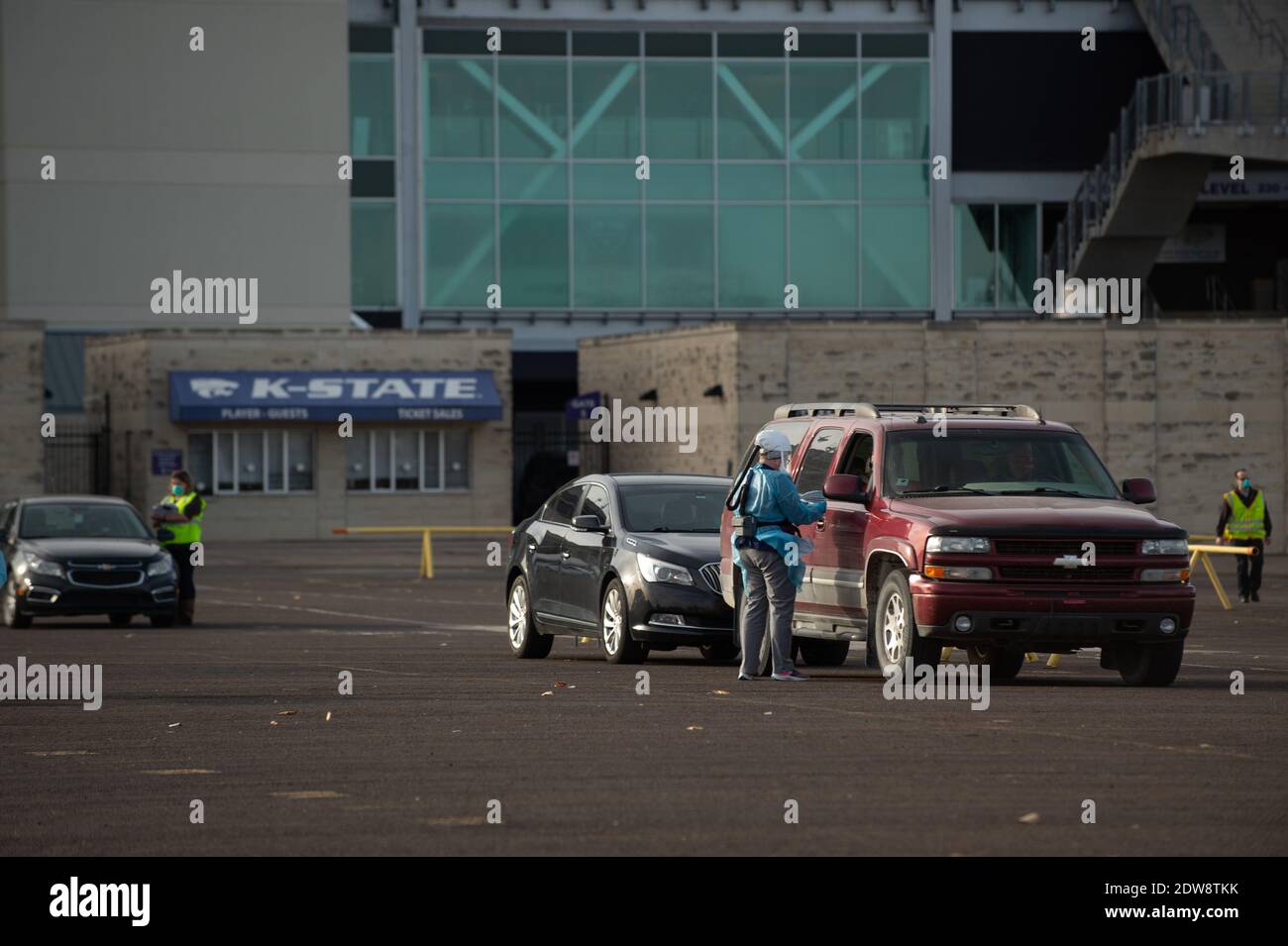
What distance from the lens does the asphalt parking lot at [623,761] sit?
30.2ft

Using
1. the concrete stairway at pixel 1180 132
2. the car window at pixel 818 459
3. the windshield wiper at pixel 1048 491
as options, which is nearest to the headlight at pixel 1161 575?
the windshield wiper at pixel 1048 491

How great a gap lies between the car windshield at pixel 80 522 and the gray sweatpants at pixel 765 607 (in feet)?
40.1

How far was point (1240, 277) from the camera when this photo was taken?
6194 centimetres

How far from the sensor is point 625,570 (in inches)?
734

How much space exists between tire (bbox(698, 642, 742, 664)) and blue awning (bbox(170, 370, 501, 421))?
34.1 m

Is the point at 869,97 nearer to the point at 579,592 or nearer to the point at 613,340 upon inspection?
the point at 613,340

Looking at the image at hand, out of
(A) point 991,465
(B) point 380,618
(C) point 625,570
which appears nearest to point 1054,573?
(A) point 991,465

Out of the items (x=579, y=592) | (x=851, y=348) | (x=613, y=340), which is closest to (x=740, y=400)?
(x=851, y=348)

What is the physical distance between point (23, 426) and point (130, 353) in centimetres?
402

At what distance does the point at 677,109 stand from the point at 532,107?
12.4 ft

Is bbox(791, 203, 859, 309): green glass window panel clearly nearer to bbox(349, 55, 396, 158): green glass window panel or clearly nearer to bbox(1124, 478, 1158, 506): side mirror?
bbox(349, 55, 396, 158): green glass window panel

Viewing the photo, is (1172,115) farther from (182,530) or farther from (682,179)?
(182,530)
